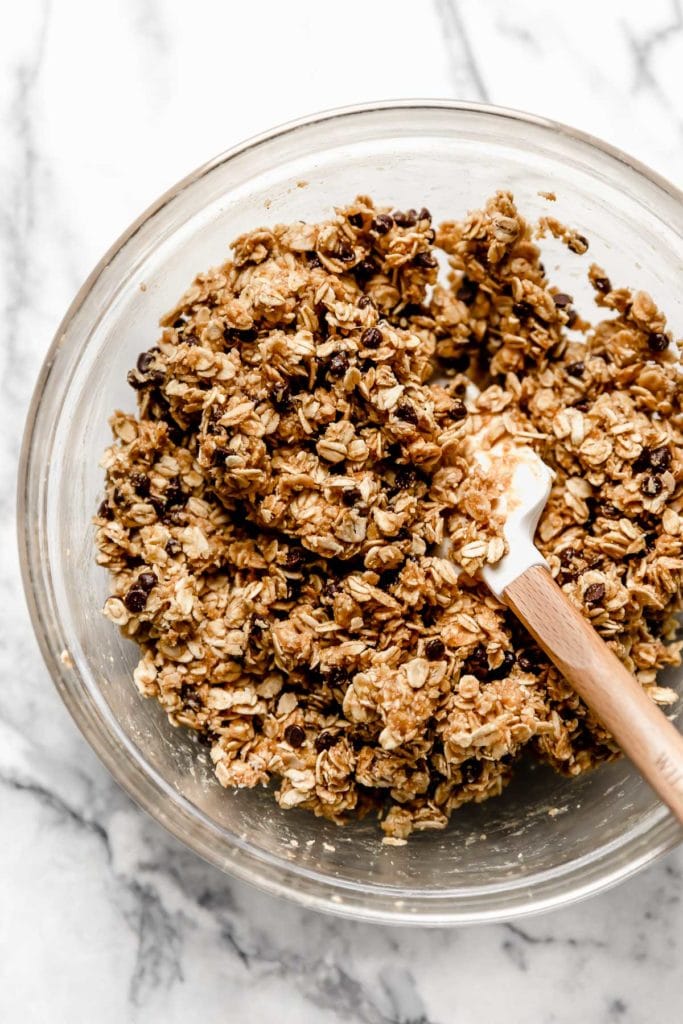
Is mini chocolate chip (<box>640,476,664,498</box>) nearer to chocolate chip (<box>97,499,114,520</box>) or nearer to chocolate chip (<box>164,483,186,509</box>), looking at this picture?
chocolate chip (<box>164,483,186,509</box>)

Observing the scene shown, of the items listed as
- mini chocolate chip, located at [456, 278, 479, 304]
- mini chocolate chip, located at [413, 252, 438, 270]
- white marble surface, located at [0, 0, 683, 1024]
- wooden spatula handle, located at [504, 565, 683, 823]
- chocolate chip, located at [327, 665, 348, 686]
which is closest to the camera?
wooden spatula handle, located at [504, 565, 683, 823]

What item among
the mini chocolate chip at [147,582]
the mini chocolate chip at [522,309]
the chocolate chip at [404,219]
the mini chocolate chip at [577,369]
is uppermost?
the chocolate chip at [404,219]

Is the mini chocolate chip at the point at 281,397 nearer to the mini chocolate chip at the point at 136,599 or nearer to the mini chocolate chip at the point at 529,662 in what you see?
the mini chocolate chip at the point at 136,599

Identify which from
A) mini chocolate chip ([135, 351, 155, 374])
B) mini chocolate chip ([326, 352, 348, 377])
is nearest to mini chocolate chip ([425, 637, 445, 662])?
mini chocolate chip ([326, 352, 348, 377])

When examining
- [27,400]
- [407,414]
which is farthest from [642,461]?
[27,400]

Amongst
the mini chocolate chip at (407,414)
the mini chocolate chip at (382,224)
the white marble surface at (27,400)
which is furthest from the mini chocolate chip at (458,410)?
the white marble surface at (27,400)

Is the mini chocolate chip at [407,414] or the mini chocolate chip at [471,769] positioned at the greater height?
the mini chocolate chip at [407,414]

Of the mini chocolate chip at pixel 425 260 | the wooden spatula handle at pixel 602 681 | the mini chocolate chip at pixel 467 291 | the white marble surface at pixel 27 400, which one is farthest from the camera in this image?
the white marble surface at pixel 27 400
